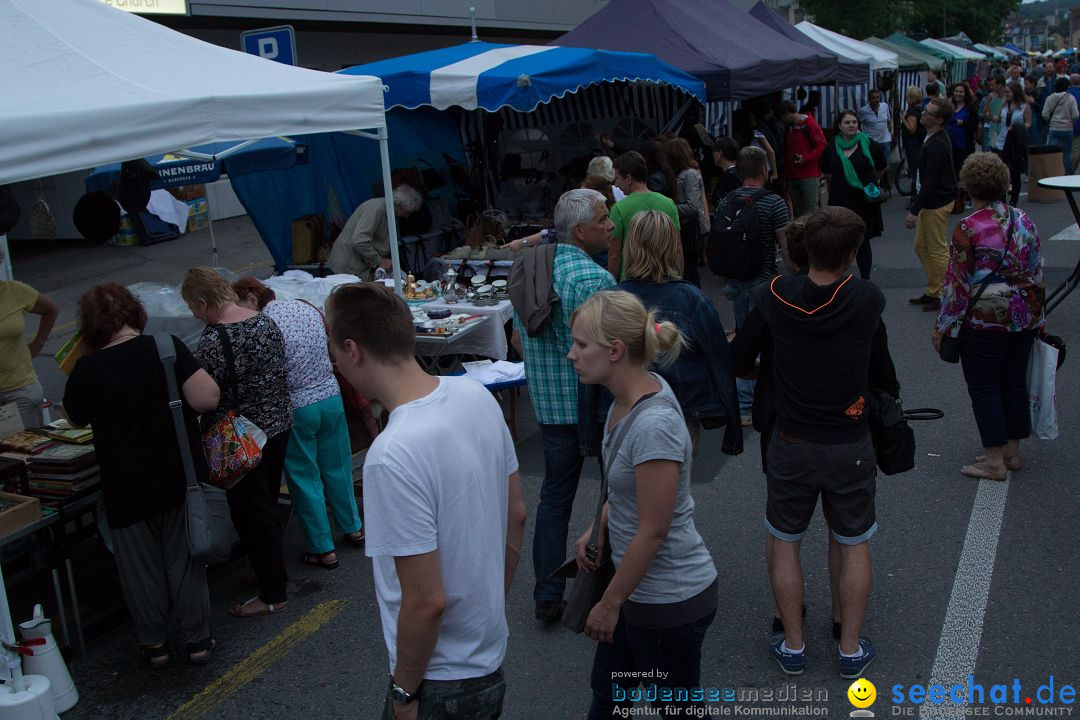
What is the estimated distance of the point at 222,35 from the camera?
16.6 metres

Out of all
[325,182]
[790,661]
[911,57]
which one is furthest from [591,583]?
[911,57]

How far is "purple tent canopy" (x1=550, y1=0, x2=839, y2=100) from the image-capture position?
1149 centimetres

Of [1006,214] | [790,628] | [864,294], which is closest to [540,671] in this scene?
[790,628]

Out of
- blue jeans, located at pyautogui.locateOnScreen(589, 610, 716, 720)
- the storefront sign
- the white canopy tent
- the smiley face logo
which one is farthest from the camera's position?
the storefront sign

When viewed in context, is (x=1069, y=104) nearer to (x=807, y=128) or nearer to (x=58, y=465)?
(x=807, y=128)

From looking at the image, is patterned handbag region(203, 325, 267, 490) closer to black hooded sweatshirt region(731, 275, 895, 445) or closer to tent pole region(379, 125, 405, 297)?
black hooded sweatshirt region(731, 275, 895, 445)

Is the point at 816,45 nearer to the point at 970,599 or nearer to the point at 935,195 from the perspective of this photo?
the point at 935,195

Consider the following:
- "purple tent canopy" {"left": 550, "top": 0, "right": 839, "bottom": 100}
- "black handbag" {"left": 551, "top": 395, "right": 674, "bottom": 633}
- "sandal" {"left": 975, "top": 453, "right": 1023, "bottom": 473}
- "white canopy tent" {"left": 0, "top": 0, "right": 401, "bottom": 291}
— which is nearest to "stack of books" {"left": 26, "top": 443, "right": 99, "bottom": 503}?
"white canopy tent" {"left": 0, "top": 0, "right": 401, "bottom": 291}

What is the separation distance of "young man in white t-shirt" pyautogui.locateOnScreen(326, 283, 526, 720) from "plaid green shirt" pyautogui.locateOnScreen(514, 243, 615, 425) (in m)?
1.61

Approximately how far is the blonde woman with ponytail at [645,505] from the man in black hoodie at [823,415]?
76cm

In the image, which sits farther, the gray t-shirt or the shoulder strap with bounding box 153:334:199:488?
the shoulder strap with bounding box 153:334:199:488

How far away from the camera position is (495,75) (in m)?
8.34

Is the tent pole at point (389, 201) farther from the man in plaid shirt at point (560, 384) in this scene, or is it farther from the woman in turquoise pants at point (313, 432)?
the man in plaid shirt at point (560, 384)

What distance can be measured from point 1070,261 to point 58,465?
33.6 ft
